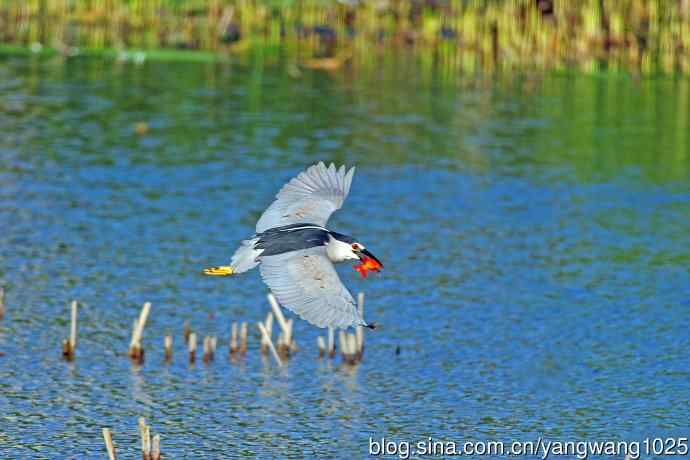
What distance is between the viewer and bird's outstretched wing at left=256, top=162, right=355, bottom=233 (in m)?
17.3

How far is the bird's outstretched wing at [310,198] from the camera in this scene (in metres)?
17.3

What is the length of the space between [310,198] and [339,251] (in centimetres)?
178

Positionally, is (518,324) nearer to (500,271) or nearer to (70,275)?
(500,271)

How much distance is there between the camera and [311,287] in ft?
50.4

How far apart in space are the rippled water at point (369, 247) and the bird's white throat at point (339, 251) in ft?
16.7

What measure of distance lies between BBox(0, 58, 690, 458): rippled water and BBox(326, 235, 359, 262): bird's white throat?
16.7 feet

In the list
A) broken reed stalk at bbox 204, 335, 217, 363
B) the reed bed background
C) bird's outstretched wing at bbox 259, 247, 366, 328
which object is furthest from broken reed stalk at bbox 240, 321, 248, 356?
the reed bed background

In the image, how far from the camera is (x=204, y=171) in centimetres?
3872

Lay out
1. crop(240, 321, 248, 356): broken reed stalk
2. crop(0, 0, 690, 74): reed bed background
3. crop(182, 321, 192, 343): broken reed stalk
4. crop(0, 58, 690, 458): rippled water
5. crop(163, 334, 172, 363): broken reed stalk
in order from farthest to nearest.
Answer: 1. crop(0, 0, 690, 74): reed bed background
2. crop(182, 321, 192, 343): broken reed stalk
3. crop(240, 321, 248, 356): broken reed stalk
4. crop(163, 334, 172, 363): broken reed stalk
5. crop(0, 58, 690, 458): rippled water

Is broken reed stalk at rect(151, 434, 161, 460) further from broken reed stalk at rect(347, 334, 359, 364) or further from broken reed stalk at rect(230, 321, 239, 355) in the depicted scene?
broken reed stalk at rect(347, 334, 359, 364)

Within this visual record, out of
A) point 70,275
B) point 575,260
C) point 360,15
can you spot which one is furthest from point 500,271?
point 360,15

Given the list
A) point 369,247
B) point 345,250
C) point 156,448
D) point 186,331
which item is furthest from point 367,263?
point 369,247

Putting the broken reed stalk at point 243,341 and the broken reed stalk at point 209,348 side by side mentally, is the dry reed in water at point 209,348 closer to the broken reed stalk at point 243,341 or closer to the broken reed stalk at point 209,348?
the broken reed stalk at point 209,348

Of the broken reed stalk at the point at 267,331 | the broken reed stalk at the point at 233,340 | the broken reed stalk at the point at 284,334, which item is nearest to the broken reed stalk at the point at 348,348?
the broken reed stalk at the point at 284,334
